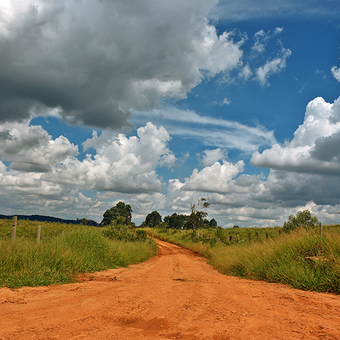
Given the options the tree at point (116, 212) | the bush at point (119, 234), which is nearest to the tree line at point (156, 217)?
the tree at point (116, 212)

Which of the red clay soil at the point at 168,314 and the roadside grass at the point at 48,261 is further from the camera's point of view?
the roadside grass at the point at 48,261

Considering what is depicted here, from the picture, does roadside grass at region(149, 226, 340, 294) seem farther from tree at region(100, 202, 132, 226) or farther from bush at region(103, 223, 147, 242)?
tree at region(100, 202, 132, 226)

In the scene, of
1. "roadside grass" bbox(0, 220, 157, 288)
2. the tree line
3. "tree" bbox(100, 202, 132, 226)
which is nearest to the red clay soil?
"roadside grass" bbox(0, 220, 157, 288)

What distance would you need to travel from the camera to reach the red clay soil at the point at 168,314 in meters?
3.81

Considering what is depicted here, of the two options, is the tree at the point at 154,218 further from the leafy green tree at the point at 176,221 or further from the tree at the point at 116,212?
the tree at the point at 116,212

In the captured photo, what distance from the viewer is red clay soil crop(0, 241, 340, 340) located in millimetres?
3811

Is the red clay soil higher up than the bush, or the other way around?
the red clay soil

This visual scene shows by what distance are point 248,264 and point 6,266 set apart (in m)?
8.66

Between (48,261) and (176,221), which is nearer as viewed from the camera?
(48,261)

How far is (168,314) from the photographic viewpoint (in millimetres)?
4766

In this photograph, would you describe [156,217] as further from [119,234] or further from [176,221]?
[119,234]

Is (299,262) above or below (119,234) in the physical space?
above

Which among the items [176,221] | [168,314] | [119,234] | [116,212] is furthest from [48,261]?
[176,221]

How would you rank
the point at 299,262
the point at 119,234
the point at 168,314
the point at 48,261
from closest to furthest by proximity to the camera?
the point at 168,314 < the point at 299,262 < the point at 48,261 < the point at 119,234
